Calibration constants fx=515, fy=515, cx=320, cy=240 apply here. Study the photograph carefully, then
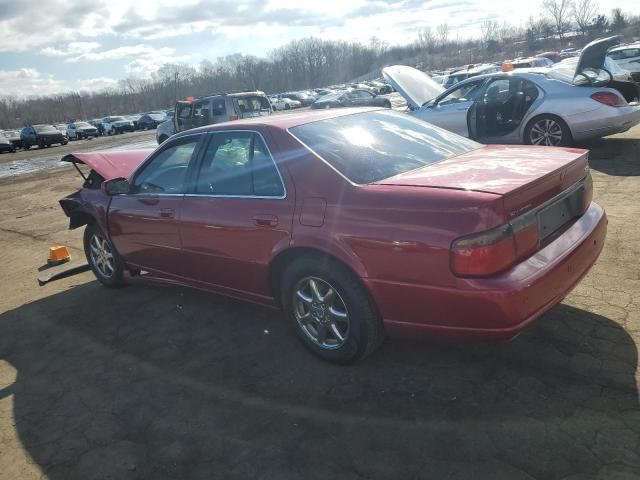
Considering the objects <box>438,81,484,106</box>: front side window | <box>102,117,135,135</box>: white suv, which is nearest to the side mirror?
<box>438,81,484,106</box>: front side window

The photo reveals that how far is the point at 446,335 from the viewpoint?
2.66m

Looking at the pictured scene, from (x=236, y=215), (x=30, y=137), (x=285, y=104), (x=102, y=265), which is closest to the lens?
(x=236, y=215)

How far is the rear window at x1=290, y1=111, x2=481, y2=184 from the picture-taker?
3.07 metres

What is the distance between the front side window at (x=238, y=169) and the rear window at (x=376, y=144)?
29 centimetres

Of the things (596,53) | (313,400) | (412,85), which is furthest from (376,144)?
(412,85)

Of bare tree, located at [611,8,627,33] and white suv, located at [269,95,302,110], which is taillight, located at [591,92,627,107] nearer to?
white suv, located at [269,95,302,110]

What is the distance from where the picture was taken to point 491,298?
244cm

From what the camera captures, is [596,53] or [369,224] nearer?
[369,224]

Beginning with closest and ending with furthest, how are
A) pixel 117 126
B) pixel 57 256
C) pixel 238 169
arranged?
pixel 238 169
pixel 57 256
pixel 117 126

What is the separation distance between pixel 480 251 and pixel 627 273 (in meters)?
2.13

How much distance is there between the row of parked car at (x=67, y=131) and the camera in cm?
3350

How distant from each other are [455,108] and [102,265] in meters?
6.51

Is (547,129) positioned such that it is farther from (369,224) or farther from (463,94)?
(369,224)

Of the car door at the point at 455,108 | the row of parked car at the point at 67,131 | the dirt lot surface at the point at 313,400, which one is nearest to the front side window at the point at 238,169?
the dirt lot surface at the point at 313,400
